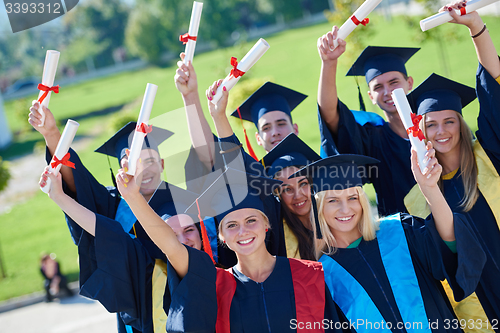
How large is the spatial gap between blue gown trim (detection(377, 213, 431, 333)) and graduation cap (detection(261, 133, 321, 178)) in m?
1.01

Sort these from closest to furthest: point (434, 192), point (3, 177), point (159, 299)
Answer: point (434, 192)
point (159, 299)
point (3, 177)

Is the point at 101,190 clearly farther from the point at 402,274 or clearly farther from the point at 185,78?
the point at 402,274

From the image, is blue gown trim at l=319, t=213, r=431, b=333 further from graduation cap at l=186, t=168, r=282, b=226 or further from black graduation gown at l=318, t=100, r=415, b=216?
black graduation gown at l=318, t=100, r=415, b=216

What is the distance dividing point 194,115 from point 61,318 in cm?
571

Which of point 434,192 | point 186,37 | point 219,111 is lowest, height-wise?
point 434,192

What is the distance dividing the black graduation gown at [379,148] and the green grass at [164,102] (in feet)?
4.23

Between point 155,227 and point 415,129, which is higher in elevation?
point 415,129

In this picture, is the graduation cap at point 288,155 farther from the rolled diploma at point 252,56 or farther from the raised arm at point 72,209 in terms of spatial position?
the raised arm at point 72,209

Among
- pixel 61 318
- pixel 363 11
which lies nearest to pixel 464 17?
pixel 363 11

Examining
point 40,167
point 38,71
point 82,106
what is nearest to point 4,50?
point 38,71

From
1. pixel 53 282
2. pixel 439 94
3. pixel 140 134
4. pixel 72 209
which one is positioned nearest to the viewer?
pixel 140 134

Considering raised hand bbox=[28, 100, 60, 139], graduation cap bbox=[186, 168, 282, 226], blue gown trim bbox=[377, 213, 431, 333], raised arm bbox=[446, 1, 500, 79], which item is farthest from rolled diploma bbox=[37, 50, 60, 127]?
raised arm bbox=[446, 1, 500, 79]

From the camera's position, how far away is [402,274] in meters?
2.54

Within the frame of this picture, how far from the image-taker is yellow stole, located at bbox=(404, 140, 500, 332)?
9.47ft
